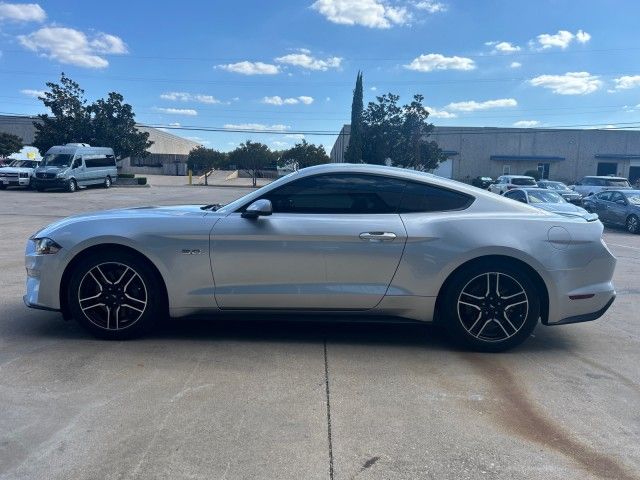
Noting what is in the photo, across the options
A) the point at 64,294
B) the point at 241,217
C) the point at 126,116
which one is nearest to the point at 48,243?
the point at 64,294

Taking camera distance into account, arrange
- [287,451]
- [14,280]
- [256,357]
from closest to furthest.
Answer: [287,451] < [256,357] < [14,280]

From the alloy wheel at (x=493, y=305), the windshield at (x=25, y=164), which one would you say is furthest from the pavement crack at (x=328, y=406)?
the windshield at (x=25, y=164)

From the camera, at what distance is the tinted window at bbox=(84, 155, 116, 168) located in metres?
31.0

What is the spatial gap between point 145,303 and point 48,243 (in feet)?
3.18

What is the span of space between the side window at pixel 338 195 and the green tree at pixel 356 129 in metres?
37.4

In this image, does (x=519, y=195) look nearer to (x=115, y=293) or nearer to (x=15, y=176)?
(x=115, y=293)

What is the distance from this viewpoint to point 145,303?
14.5ft

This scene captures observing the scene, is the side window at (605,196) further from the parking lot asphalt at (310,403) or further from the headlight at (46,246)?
the headlight at (46,246)

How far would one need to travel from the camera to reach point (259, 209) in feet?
14.1

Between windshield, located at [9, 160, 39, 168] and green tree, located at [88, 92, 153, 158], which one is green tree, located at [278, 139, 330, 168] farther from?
windshield, located at [9, 160, 39, 168]

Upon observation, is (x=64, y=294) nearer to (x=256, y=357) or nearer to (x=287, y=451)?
(x=256, y=357)

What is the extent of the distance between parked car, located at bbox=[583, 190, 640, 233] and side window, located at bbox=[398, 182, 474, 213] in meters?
15.2

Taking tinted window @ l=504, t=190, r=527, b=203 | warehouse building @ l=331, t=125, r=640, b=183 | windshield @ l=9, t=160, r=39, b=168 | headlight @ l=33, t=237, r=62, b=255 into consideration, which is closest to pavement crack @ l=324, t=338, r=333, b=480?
headlight @ l=33, t=237, r=62, b=255

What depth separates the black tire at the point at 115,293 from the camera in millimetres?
4395
